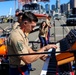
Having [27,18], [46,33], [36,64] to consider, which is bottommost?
[36,64]

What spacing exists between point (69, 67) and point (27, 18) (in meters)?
1.08

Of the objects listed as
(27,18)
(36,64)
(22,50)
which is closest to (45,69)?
(22,50)

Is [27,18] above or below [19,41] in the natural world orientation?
above

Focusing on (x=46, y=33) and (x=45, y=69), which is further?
(x=46, y=33)

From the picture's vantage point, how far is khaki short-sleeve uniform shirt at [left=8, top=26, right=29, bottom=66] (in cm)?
425

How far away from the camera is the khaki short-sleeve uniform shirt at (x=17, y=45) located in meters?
4.25

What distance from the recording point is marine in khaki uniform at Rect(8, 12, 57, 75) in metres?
4.27

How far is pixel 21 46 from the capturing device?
4234 mm

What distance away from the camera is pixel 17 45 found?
425 centimetres

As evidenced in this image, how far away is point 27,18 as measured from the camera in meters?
4.40

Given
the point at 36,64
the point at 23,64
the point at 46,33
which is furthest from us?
the point at 46,33

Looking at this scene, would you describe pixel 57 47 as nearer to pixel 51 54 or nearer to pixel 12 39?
pixel 51 54

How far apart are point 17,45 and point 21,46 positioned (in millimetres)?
63

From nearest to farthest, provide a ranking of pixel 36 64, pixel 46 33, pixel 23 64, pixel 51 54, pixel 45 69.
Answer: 1. pixel 45 69
2. pixel 51 54
3. pixel 23 64
4. pixel 36 64
5. pixel 46 33
